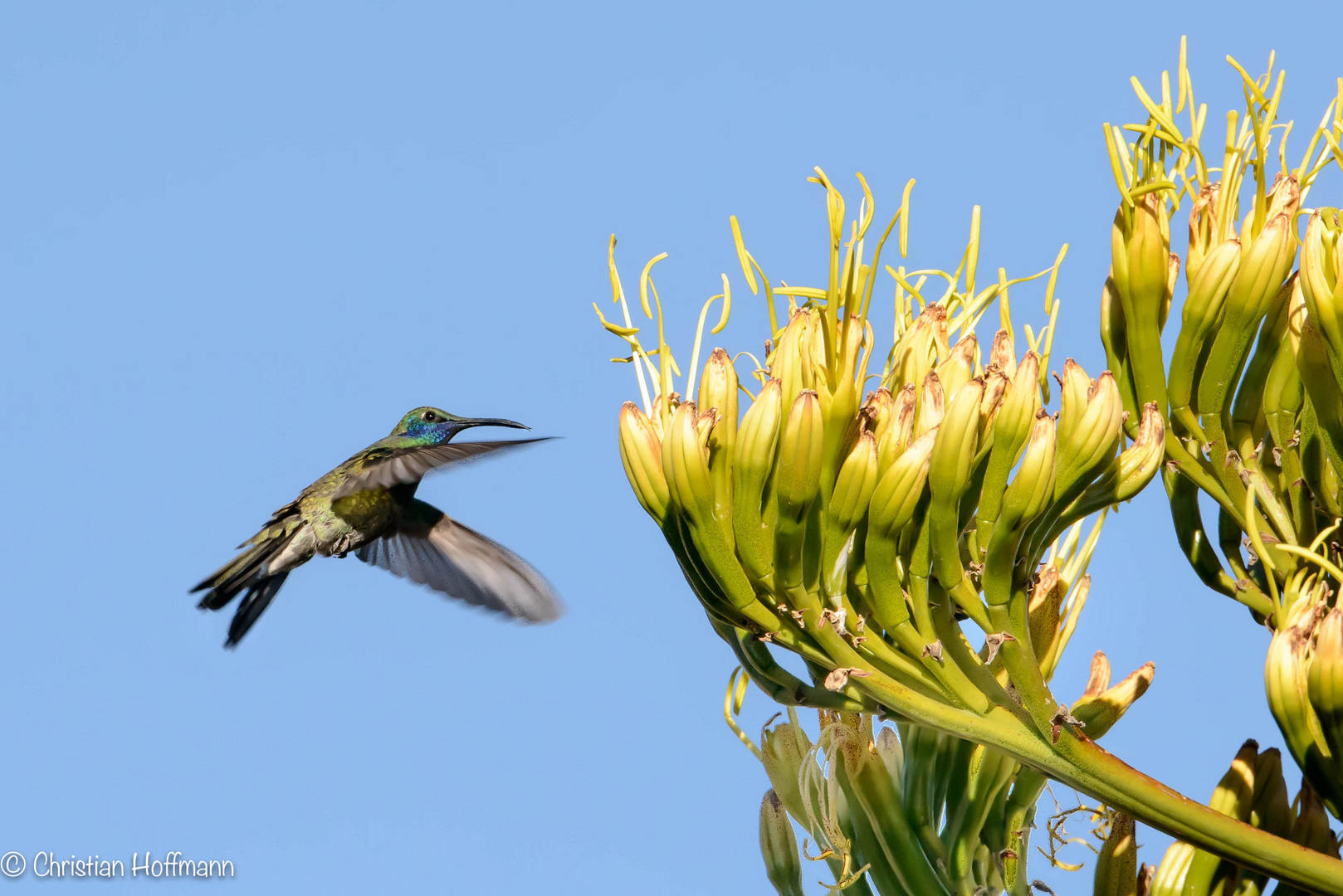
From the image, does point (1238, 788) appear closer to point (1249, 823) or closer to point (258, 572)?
point (1249, 823)

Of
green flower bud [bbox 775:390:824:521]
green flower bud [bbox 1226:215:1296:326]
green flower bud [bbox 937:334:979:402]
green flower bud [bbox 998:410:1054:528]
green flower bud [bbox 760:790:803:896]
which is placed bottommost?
green flower bud [bbox 760:790:803:896]

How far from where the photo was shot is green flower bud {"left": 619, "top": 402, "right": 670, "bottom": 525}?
3.33 m

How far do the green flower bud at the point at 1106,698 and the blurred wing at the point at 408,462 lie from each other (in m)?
1.59

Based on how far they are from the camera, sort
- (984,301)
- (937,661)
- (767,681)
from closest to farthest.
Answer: (937,661), (767,681), (984,301)

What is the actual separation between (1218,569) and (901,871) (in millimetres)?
1165

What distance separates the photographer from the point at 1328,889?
3225 millimetres

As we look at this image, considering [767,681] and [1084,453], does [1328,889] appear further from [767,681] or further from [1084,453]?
[767,681]

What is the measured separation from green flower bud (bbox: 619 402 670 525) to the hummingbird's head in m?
1.94

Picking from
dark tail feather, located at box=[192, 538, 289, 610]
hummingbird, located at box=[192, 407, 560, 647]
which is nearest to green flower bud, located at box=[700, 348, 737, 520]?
hummingbird, located at box=[192, 407, 560, 647]

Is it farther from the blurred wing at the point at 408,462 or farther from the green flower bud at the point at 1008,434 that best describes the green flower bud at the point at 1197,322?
the blurred wing at the point at 408,462

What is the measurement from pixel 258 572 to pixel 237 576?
0.09m

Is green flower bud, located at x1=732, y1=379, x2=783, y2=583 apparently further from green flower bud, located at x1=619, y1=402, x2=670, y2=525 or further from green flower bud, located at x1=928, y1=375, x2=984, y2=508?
green flower bud, located at x1=928, y1=375, x2=984, y2=508

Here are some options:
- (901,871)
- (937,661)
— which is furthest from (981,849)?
(937,661)

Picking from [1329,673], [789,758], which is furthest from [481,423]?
[1329,673]
